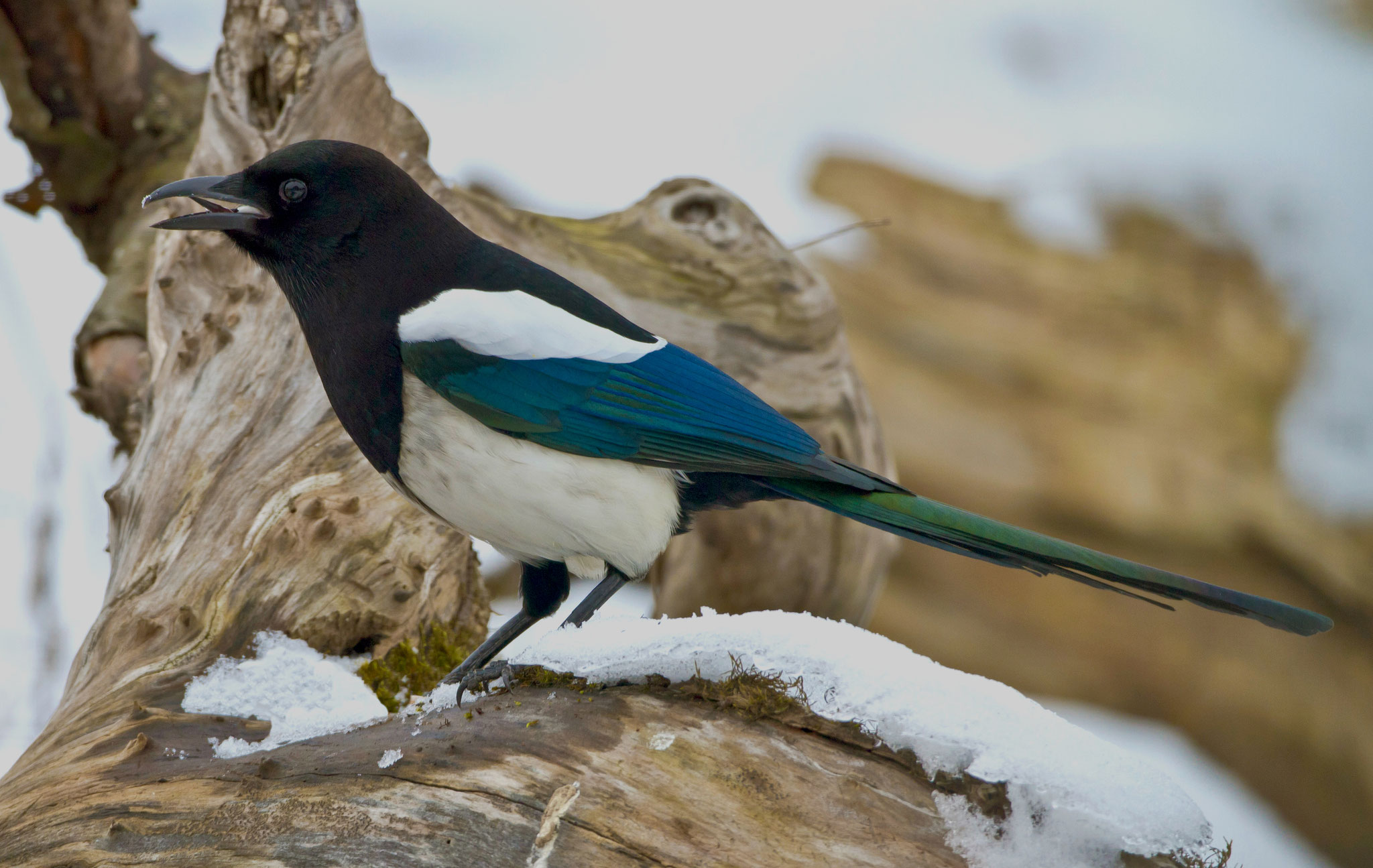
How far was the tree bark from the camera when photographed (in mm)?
1425

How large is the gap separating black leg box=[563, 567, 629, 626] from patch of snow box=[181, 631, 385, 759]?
35 centimetres

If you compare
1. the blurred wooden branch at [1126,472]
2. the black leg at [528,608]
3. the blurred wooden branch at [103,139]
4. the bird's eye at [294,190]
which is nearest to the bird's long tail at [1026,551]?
the black leg at [528,608]

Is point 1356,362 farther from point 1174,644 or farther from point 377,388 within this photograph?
point 377,388

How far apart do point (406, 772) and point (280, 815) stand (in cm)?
18

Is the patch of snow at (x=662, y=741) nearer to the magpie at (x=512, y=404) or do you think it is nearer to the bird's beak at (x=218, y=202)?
the magpie at (x=512, y=404)

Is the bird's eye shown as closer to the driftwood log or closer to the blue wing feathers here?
the blue wing feathers

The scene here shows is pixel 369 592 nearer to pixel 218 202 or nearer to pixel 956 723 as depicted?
pixel 218 202

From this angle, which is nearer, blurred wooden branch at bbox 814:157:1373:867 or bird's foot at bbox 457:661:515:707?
bird's foot at bbox 457:661:515:707

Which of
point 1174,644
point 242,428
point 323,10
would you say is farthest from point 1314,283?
point 242,428

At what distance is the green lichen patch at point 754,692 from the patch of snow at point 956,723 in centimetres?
1

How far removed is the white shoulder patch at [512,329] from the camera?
183cm

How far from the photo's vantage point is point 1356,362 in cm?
522

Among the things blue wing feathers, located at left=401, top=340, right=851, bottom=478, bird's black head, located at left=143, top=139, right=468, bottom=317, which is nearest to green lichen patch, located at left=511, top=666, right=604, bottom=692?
blue wing feathers, located at left=401, top=340, right=851, bottom=478

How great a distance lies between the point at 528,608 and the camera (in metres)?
2.08
